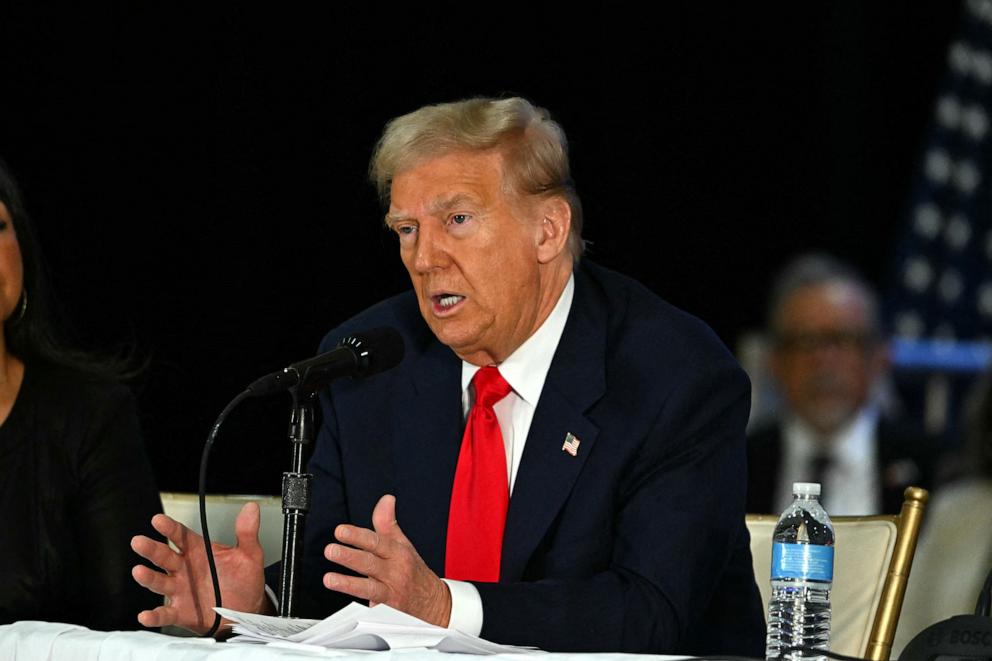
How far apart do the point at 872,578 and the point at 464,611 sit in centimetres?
73

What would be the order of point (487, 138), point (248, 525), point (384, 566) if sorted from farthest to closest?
point (487, 138)
point (248, 525)
point (384, 566)

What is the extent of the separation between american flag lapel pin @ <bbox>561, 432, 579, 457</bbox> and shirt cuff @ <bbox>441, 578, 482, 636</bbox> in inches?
16.0

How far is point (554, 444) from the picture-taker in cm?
203

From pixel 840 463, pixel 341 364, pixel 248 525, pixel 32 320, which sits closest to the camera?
pixel 341 364

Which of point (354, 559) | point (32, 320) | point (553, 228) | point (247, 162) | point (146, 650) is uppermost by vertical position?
point (247, 162)

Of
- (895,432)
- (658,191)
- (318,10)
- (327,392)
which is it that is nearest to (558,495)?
(327,392)

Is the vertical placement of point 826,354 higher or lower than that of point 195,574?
higher

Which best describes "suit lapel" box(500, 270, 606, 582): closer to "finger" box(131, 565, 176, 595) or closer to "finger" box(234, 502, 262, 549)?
"finger" box(234, 502, 262, 549)

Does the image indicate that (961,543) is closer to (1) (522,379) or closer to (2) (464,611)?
(1) (522,379)

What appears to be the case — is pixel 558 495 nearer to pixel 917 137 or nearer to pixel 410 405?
pixel 410 405

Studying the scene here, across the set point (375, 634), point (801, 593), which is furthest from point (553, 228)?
point (375, 634)

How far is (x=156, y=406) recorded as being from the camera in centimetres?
509

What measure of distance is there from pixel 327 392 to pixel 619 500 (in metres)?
0.53

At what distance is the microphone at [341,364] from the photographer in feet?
5.27
